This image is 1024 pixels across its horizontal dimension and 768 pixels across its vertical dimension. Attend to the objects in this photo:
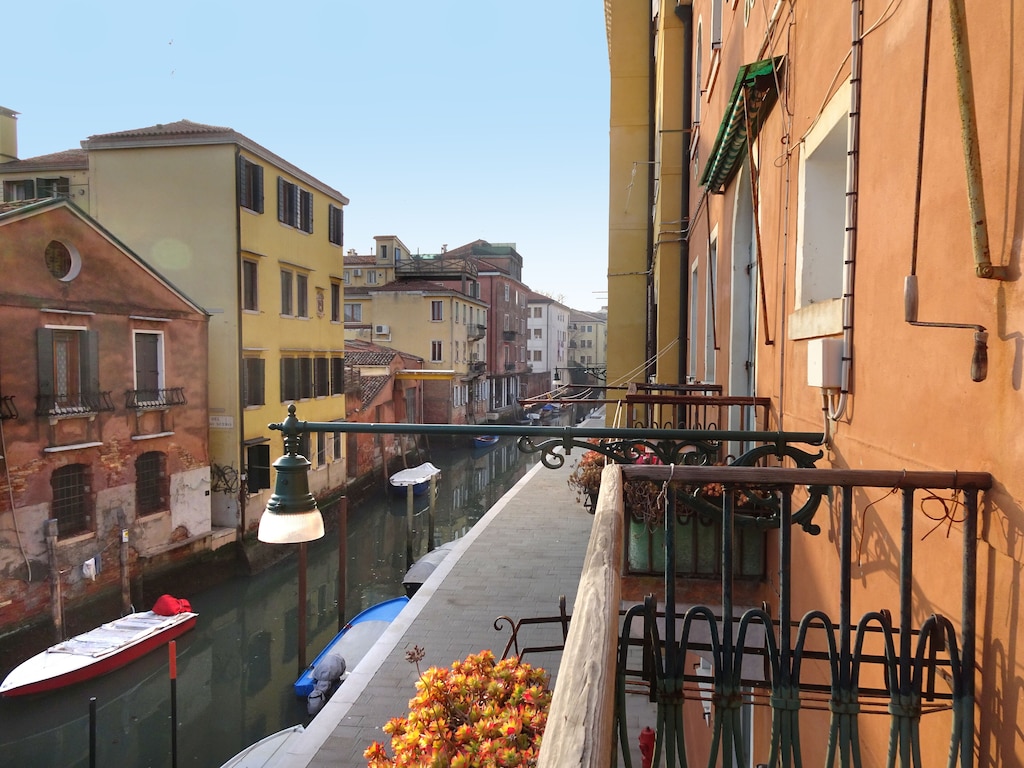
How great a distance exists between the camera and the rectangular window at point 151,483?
1759 cm

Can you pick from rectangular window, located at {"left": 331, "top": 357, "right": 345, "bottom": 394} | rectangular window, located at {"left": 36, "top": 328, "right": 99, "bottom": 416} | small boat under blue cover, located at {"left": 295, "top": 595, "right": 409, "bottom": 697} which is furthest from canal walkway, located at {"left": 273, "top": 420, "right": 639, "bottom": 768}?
rectangular window, located at {"left": 331, "top": 357, "right": 345, "bottom": 394}

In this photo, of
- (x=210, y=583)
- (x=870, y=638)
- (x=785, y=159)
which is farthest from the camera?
(x=210, y=583)

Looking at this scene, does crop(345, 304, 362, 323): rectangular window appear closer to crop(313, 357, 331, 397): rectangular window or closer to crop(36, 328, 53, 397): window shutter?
crop(313, 357, 331, 397): rectangular window

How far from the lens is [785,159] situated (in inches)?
155

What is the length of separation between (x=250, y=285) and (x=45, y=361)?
7.34 meters

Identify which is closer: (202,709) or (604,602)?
(604,602)

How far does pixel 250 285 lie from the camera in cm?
2156

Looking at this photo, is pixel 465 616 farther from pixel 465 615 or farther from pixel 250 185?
pixel 250 185

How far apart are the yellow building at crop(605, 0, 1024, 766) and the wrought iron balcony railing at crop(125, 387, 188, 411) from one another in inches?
634

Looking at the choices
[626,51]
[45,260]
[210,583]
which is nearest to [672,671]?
[626,51]

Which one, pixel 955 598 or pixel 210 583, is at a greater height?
pixel 955 598

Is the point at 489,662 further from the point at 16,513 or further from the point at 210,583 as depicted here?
the point at 210,583

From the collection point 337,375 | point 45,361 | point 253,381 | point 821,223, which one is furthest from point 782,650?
point 337,375

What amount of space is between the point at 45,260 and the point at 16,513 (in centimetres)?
509
